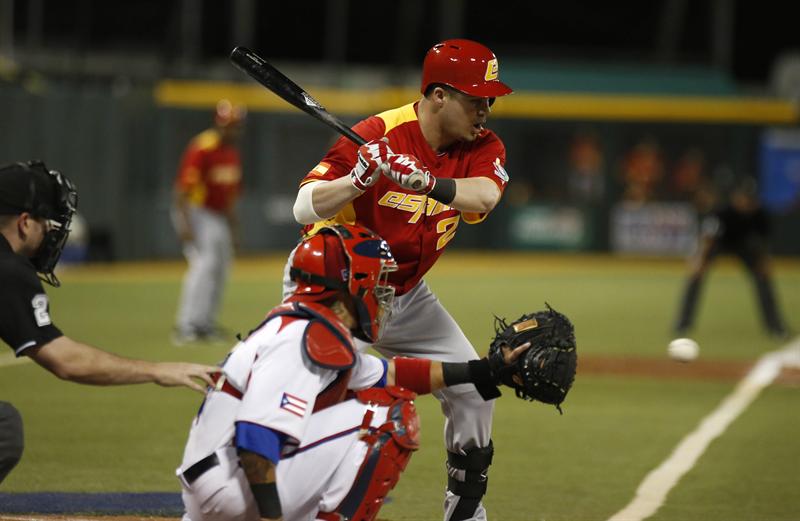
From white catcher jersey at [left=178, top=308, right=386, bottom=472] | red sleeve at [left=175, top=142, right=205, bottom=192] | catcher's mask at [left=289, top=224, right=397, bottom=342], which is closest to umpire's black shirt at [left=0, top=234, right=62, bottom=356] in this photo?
white catcher jersey at [left=178, top=308, right=386, bottom=472]

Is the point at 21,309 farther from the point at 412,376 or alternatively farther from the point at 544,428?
the point at 544,428

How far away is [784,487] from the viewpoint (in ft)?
20.7

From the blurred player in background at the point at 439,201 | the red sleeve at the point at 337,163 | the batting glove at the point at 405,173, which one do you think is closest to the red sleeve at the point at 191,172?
the blurred player in background at the point at 439,201

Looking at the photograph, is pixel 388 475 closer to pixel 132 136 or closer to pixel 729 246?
pixel 729 246

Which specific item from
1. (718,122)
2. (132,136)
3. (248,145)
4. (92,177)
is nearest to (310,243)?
(92,177)

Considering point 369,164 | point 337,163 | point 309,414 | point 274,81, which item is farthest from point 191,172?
point 309,414

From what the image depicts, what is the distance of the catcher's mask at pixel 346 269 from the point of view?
4.01 meters

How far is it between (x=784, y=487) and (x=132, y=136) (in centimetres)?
1833

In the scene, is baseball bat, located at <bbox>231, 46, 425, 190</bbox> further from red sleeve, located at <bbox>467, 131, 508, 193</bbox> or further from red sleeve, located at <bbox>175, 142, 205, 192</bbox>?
red sleeve, located at <bbox>175, 142, 205, 192</bbox>

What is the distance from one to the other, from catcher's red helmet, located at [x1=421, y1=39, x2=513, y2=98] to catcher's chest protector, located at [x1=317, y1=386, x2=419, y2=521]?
143 cm

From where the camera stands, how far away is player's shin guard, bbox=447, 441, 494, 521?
16.6 ft

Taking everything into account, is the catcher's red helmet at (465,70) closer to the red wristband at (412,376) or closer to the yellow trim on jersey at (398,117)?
the yellow trim on jersey at (398,117)

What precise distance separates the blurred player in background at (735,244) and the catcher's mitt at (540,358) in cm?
955

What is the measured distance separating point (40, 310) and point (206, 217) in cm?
798
